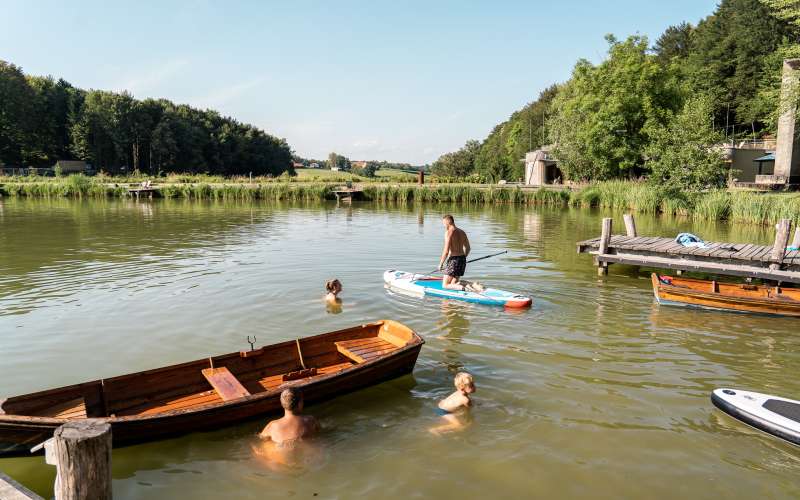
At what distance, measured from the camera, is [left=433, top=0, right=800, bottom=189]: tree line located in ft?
106

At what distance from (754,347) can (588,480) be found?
636 centimetres

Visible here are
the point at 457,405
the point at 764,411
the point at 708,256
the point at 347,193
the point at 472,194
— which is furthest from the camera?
the point at 347,193

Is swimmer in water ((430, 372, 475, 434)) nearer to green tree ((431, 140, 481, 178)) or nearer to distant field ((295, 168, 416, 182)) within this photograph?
distant field ((295, 168, 416, 182))

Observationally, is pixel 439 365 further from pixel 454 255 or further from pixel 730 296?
pixel 730 296

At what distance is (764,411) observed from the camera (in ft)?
23.0

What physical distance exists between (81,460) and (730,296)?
12.9 m

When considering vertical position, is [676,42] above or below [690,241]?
above

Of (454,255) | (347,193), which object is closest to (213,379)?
(454,255)

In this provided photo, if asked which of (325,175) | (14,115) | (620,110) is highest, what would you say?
(14,115)

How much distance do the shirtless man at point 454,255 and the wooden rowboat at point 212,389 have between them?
416 cm

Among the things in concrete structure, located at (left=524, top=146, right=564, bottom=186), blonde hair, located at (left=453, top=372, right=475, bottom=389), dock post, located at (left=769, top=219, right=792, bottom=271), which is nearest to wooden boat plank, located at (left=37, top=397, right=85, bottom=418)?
blonde hair, located at (left=453, top=372, right=475, bottom=389)

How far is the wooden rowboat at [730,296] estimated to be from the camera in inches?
478

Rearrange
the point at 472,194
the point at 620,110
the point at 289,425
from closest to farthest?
1. the point at 289,425
2. the point at 620,110
3. the point at 472,194

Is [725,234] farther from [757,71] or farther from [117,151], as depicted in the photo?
[117,151]
